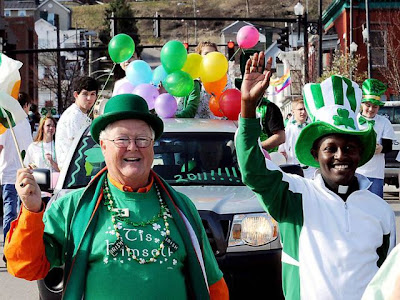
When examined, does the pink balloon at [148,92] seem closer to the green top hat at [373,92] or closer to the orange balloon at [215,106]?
the orange balloon at [215,106]

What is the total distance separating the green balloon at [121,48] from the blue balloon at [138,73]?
27.5 inches

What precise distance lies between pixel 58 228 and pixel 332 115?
4.55 feet

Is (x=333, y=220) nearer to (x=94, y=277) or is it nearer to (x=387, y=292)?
(x=94, y=277)

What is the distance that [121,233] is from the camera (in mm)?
3715

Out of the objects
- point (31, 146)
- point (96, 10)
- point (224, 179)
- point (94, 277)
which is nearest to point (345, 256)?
point (94, 277)

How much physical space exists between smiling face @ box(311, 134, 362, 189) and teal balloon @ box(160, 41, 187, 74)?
16.7 feet

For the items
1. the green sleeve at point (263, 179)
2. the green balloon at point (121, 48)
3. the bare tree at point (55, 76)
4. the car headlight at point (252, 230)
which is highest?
the bare tree at point (55, 76)

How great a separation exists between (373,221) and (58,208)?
1.42 m

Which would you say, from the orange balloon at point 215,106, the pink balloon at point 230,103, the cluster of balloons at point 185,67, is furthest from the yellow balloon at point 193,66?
the pink balloon at point 230,103

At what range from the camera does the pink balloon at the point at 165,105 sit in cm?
868

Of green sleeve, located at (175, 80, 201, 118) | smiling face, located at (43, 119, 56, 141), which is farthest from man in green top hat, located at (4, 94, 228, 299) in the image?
smiling face, located at (43, 119, 56, 141)

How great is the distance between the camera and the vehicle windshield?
731 cm

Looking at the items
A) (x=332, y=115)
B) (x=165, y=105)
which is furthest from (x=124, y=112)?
(x=165, y=105)

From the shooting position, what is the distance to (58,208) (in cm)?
379
